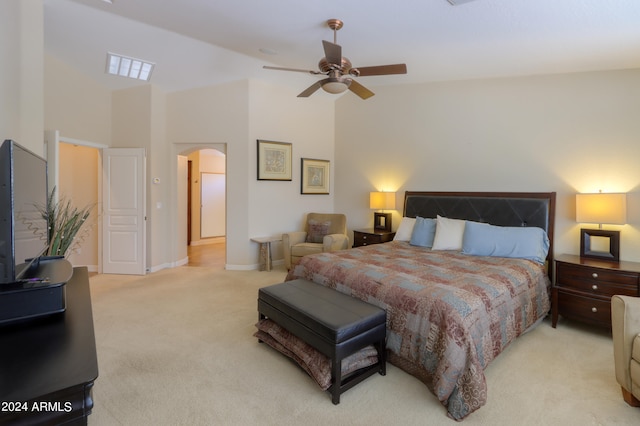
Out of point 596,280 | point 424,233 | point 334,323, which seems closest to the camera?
point 334,323

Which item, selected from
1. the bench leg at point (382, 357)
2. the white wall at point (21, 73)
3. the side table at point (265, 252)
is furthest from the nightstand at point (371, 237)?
the white wall at point (21, 73)

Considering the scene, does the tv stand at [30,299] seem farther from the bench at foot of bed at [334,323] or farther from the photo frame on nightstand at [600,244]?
the photo frame on nightstand at [600,244]

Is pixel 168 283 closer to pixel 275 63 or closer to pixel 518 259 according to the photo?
pixel 275 63

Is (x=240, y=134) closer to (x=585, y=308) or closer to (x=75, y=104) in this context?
(x=75, y=104)

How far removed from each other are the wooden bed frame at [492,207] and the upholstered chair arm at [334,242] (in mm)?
1114

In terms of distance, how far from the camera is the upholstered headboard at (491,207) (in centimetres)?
374

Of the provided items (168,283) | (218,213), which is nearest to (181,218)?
(168,283)

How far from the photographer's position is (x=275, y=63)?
184 inches

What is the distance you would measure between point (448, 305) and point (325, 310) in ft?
2.82

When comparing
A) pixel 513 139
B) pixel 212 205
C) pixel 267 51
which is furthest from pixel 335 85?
pixel 212 205

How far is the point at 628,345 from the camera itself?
2.02m

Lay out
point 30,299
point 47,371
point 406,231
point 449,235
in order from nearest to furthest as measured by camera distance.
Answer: point 47,371 < point 30,299 < point 449,235 < point 406,231

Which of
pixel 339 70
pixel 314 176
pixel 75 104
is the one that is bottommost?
pixel 314 176

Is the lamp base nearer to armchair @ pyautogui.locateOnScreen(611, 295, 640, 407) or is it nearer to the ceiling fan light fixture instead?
the ceiling fan light fixture
